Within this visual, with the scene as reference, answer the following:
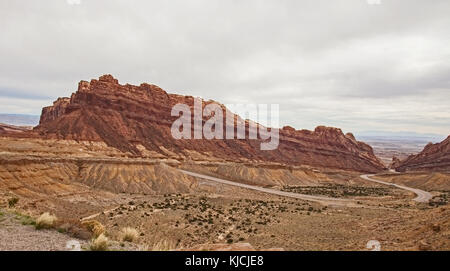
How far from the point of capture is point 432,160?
12988 centimetres

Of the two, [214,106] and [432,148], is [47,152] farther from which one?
[432,148]

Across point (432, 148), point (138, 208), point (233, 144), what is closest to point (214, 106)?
point (233, 144)

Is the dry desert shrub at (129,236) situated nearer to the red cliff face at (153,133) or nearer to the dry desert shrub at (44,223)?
the dry desert shrub at (44,223)

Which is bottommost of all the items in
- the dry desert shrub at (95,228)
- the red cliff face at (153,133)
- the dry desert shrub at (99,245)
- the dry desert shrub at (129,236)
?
the dry desert shrub at (129,236)

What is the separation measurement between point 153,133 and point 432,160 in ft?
406

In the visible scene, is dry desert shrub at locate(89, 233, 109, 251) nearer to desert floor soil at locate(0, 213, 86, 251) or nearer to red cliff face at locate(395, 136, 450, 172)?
desert floor soil at locate(0, 213, 86, 251)

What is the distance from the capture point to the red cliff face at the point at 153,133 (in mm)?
98125

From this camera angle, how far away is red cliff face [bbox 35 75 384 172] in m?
98.1

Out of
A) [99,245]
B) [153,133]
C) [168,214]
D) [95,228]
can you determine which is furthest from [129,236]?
[153,133]

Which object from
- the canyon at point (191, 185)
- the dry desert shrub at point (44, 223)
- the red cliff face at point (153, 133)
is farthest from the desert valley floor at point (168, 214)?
the red cliff face at point (153, 133)

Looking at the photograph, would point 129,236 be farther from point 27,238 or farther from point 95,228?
point 27,238

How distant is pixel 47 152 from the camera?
214ft

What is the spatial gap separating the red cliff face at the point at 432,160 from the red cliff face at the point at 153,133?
14.6 m

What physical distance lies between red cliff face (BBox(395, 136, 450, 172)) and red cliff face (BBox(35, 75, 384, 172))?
14.6m
